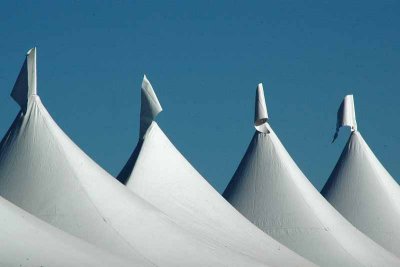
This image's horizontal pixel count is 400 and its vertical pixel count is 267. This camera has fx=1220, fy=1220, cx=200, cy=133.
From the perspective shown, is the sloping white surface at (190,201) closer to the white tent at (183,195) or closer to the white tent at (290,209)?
the white tent at (183,195)

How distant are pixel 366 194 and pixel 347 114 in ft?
10.7

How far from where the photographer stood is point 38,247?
1939cm

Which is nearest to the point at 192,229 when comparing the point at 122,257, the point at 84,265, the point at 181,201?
the point at 181,201

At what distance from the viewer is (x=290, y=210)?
32312 mm

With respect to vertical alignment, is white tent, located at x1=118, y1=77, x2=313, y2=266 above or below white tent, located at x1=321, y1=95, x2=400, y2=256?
below

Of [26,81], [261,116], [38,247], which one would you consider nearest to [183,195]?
[26,81]

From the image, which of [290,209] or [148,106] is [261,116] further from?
[148,106]

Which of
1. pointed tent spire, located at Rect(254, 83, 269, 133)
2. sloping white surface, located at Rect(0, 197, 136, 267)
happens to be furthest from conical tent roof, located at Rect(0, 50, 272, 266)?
pointed tent spire, located at Rect(254, 83, 269, 133)

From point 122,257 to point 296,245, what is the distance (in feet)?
35.0

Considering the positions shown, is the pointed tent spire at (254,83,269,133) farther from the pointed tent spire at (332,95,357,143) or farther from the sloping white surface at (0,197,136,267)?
the sloping white surface at (0,197,136,267)

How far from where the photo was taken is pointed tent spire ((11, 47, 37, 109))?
2612 centimetres

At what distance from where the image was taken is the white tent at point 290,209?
30812mm

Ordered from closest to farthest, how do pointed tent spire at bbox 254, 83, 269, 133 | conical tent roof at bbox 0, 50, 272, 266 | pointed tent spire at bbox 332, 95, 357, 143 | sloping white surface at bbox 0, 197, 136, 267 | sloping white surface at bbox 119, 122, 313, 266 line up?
sloping white surface at bbox 0, 197, 136, 267
conical tent roof at bbox 0, 50, 272, 266
sloping white surface at bbox 119, 122, 313, 266
pointed tent spire at bbox 254, 83, 269, 133
pointed tent spire at bbox 332, 95, 357, 143

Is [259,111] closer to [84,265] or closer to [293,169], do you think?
[293,169]
